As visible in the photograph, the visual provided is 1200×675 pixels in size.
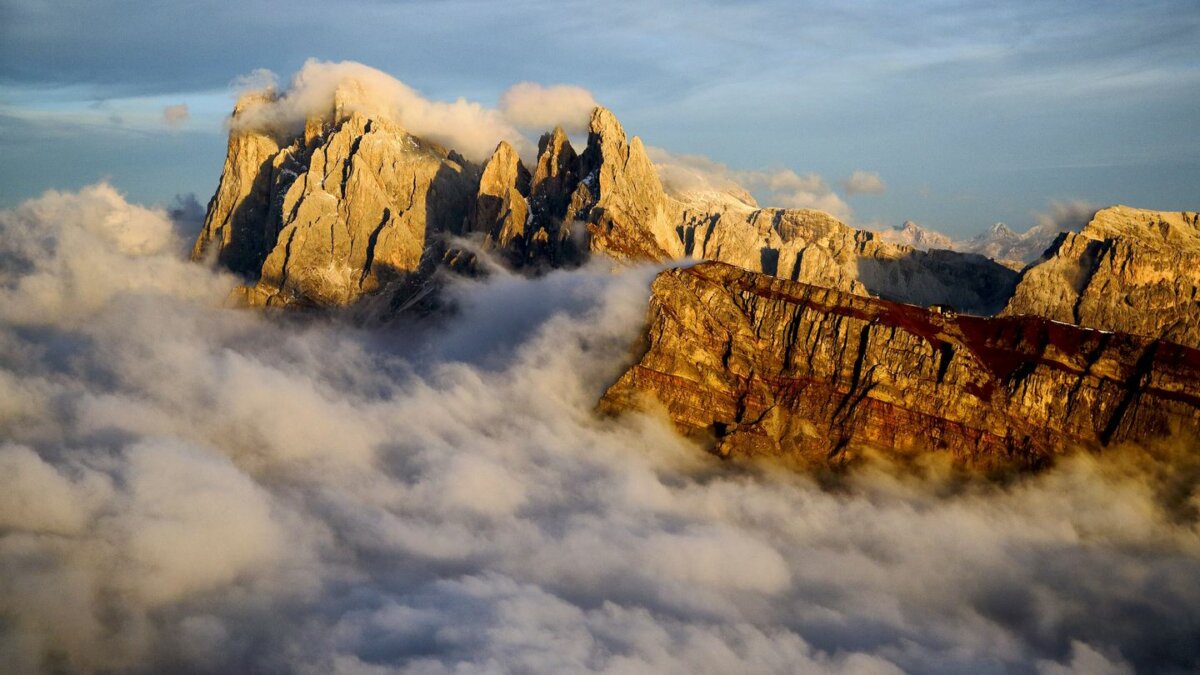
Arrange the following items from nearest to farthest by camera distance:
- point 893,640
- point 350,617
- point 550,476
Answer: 1. point 893,640
2. point 350,617
3. point 550,476

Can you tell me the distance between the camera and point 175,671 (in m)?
148

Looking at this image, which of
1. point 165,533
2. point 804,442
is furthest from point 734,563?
point 165,533

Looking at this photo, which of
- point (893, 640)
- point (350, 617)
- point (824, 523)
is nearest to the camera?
point (893, 640)

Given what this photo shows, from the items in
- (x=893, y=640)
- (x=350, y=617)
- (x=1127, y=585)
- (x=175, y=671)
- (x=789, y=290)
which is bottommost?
(x=175, y=671)

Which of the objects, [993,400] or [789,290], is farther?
[789,290]

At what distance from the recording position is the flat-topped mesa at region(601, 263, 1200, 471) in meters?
170

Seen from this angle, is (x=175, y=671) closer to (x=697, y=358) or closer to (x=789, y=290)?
(x=697, y=358)

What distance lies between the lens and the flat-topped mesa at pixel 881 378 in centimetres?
17038

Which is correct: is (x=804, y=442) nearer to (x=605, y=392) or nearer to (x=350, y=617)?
(x=605, y=392)

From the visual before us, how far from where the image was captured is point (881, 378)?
179500 mm

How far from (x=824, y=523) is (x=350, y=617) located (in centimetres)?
8230

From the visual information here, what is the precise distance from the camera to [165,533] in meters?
183

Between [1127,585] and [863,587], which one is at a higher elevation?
[1127,585]

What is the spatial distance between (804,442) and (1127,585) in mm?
58816
